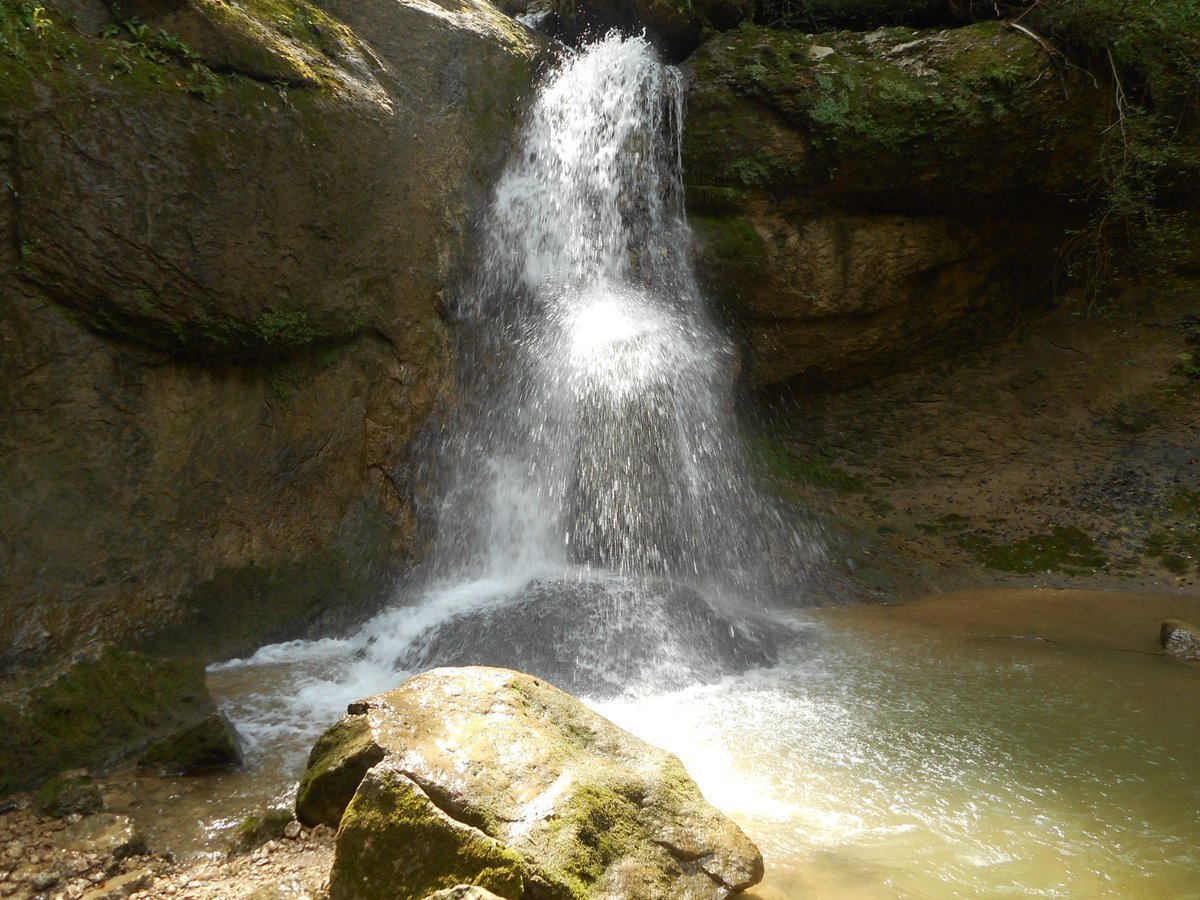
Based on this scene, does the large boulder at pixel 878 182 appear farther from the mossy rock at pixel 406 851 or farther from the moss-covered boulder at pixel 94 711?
the mossy rock at pixel 406 851

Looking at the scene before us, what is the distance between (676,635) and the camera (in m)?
5.15

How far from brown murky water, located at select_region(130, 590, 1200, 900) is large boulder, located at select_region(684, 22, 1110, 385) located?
3734mm

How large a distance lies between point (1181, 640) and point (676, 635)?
3406mm

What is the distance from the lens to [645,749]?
9.81 ft

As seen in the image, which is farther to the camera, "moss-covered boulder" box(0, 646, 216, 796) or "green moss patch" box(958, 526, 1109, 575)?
"green moss patch" box(958, 526, 1109, 575)

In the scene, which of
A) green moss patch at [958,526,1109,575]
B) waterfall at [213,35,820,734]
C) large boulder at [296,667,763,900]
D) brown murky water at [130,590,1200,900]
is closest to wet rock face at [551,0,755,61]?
waterfall at [213,35,820,734]

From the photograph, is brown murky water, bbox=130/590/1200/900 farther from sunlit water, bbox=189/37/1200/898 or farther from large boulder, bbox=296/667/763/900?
large boulder, bbox=296/667/763/900

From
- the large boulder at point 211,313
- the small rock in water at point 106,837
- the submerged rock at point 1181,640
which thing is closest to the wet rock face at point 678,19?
the large boulder at point 211,313

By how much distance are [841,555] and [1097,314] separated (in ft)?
12.7

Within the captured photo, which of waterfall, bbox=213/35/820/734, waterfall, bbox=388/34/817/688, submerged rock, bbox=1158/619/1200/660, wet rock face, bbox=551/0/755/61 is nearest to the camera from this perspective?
submerged rock, bbox=1158/619/1200/660

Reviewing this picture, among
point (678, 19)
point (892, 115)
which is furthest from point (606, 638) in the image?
point (678, 19)

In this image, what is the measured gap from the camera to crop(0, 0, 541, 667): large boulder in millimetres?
4359

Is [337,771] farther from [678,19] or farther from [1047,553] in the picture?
[678,19]

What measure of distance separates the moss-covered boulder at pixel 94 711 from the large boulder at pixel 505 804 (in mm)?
1257
